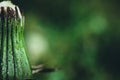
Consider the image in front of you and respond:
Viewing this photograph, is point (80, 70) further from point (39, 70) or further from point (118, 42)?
point (39, 70)

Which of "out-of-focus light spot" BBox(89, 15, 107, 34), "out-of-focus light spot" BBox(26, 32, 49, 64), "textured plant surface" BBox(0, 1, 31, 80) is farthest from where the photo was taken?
"out-of-focus light spot" BBox(89, 15, 107, 34)

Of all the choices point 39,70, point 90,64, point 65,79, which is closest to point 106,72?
point 90,64

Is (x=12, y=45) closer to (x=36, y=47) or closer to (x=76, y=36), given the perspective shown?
(x=36, y=47)

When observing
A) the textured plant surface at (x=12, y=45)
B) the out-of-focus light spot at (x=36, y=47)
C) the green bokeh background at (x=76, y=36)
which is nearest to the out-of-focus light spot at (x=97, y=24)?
the green bokeh background at (x=76, y=36)

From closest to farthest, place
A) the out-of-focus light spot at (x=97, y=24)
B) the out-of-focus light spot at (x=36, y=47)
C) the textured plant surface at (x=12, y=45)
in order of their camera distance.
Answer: the textured plant surface at (x=12, y=45) → the out-of-focus light spot at (x=36, y=47) → the out-of-focus light spot at (x=97, y=24)

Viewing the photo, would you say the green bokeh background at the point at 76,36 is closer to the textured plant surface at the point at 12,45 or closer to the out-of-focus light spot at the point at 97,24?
the out-of-focus light spot at the point at 97,24

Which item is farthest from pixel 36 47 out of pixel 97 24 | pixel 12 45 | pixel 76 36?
pixel 12 45

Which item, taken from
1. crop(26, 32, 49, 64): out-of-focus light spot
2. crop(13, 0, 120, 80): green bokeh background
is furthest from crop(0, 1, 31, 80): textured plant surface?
crop(26, 32, 49, 64): out-of-focus light spot

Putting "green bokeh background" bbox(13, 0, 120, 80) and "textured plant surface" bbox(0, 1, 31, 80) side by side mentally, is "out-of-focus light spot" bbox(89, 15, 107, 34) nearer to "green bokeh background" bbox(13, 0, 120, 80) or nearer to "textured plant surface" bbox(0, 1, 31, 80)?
"green bokeh background" bbox(13, 0, 120, 80)
